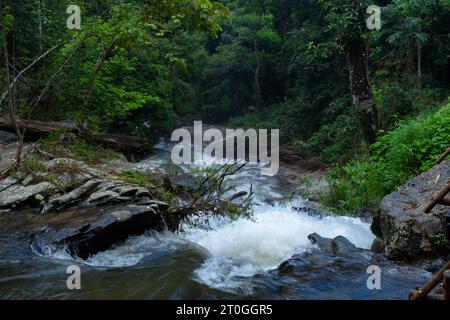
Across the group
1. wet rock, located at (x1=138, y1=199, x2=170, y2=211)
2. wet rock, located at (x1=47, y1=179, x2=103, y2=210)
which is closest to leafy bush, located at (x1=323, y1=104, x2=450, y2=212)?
wet rock, located at (x1=138, y1=199, x2=170, y2=211)

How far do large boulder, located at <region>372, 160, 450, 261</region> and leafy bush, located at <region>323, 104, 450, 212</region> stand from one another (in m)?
1.19

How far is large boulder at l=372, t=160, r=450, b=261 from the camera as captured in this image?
5562 millimetres

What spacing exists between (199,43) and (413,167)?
23038mm

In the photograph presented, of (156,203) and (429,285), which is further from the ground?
(429,285)

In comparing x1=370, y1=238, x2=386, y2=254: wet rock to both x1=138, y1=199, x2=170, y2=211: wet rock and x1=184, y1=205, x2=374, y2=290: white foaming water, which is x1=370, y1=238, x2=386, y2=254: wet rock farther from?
x1=138, y1=199, x2=170, y2=211: wet rock

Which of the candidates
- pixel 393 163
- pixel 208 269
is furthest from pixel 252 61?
pixel 208 269

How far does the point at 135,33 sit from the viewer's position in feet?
25.5

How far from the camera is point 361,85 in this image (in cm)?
1030

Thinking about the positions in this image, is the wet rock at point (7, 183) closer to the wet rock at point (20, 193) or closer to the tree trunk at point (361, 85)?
the wet rock at point (20, 193)

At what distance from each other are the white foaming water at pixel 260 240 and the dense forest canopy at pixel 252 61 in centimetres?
313

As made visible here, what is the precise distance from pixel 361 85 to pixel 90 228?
743 centimetres

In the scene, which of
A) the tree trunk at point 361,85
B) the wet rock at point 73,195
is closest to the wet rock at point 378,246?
the tree trunk at point 361,85

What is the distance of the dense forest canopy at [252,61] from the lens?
8.74 m

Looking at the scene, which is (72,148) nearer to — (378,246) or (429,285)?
(378,246)
